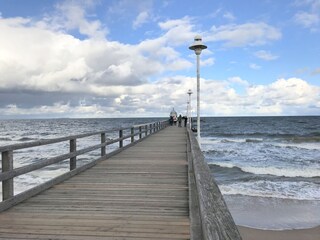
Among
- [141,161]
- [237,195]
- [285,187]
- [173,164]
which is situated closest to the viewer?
[173,164]

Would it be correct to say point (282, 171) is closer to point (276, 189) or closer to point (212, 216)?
point (276, 189)

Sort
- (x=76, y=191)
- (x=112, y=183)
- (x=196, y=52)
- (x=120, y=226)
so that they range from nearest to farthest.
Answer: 1. (x=120, y=226)
2. (x=76, y=191)
3. (x=112, y=183)
4. (x=196, y=52)

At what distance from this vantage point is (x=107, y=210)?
4398 millimetres

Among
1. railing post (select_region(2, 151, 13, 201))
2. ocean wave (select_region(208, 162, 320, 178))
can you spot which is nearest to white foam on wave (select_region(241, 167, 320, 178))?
ocean wave (select_region(208, 162, 320, 178))

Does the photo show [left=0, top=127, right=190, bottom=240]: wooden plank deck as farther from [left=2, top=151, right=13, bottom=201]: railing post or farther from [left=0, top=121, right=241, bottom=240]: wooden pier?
[left=2, top=151, right=13, bottom=201]: railing post

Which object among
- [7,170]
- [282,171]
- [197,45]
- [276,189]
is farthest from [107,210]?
[282,171]

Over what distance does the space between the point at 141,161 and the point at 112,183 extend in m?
2.94

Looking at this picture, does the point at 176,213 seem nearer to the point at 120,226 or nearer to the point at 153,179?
the point at 120,226

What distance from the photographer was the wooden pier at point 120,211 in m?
3.33

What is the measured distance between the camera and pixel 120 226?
374 cm

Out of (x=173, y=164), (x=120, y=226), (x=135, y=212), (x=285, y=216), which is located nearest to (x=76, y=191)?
(x=135, y=212)

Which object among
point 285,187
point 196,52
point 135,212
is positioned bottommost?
point 285,187

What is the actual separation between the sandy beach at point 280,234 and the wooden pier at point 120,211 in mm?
2676

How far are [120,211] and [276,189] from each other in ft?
35.7
